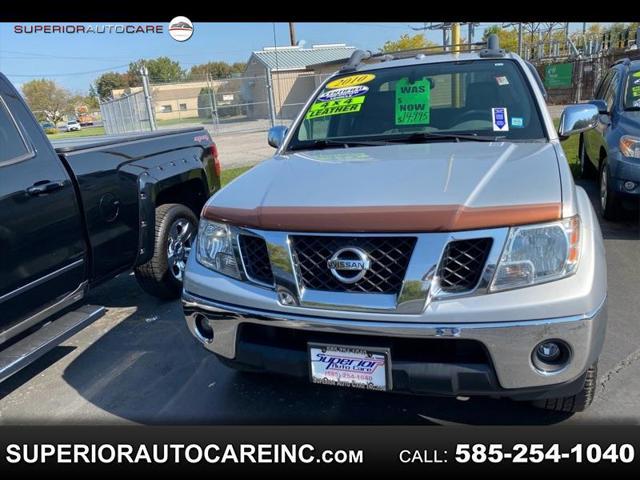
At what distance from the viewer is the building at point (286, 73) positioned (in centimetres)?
3450

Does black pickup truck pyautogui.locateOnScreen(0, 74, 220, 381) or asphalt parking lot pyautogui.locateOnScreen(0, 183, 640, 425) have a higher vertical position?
black pickup truck pyautogui.locateOnScreen(0, 74, 220, 381)

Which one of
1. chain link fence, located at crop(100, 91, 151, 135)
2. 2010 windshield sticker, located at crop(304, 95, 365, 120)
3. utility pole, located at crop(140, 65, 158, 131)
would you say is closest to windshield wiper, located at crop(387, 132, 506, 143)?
2010 windshield sticker, located at crop(304, 95, 365, 120)

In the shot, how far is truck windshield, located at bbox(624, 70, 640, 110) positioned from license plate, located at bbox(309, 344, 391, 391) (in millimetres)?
5145

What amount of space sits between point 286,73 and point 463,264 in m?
35.0

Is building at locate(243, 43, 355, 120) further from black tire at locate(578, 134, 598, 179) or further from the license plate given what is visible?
the license plate

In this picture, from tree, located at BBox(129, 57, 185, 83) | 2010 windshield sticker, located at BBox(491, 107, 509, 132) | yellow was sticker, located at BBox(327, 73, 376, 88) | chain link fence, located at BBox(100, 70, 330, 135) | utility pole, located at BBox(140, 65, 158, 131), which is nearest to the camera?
2010 windshield sticker, located at BBox(491, 107, 509, 132)

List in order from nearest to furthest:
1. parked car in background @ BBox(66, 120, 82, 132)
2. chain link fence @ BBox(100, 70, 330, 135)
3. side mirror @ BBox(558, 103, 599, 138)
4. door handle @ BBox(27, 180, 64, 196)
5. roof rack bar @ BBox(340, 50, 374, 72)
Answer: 1. door handle @ BBox(27, 180, 64, 196)
2. side mirror @ BBox(558, 103, 599, 138)
3. roof rack bar @ BBox(340, 50, 374, 72)
4. chain link fence @ BBox(100, 70, 330, 135)
5. parked car in background @ BBox(66, 120, 82, 132)

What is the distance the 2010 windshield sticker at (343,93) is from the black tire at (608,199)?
317 cm

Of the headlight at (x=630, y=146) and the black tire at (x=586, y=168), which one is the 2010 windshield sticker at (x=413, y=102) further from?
the black tire at (x=586, y=168)

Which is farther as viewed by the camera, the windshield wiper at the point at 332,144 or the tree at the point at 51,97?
the tree at the point at 51,97

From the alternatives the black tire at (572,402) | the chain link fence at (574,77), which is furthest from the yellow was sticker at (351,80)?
the chain link fence at (574,77)

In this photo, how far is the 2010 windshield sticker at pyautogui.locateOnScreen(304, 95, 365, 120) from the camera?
3721 millimetres

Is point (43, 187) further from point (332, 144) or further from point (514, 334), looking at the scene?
point (514, 334)
